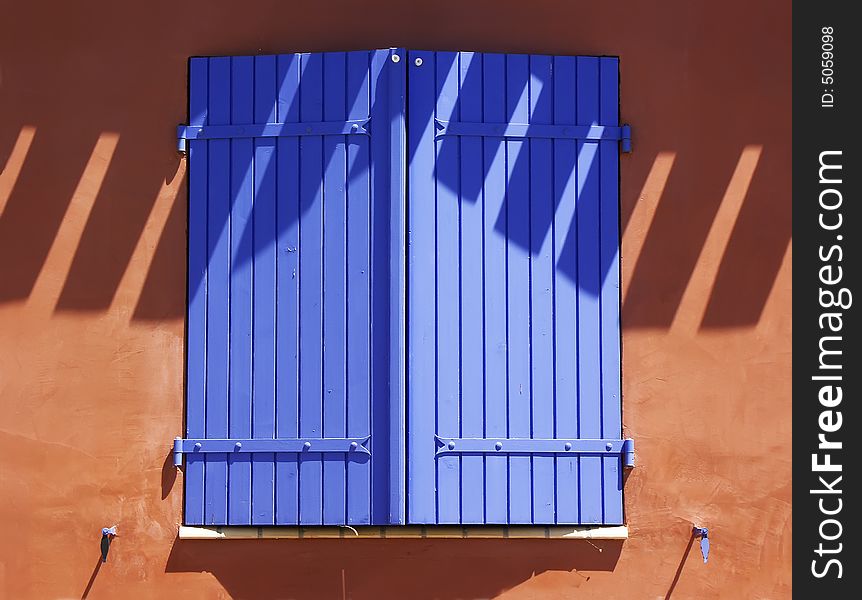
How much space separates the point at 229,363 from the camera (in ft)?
13.5

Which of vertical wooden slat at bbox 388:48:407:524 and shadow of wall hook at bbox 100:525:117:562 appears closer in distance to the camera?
vertical wooden slat at bbox 388:48:407:524

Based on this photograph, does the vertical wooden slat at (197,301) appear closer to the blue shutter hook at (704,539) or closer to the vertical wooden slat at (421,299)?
the vertical wooden slat at (421,299)

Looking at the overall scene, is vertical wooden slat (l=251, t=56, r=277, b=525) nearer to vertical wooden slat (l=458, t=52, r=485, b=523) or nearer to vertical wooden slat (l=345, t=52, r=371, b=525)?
vertical wooden slat (l=345, t=52, r=371, b=525)

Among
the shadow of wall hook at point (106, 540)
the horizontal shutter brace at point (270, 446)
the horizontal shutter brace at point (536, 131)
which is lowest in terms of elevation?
the shadow of wall hook at point (106, 540)

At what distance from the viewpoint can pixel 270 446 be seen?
4.07m

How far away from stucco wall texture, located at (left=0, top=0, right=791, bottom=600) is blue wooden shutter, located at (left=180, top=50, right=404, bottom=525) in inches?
5.7

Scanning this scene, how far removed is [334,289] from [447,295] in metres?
0.44

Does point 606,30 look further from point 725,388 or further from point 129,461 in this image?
point 129,461

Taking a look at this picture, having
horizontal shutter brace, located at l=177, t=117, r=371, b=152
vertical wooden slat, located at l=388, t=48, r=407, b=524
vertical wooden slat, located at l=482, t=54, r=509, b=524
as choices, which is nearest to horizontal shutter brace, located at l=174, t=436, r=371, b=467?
vertical wooden slat, located at l=388, t=48, r=407, b=524

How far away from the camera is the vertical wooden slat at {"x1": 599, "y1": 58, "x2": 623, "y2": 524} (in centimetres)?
411

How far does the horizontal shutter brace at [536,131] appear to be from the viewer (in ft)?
13.6

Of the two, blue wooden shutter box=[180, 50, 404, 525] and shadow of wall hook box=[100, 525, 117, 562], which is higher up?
blue wooden shutter box=[180, 50, 404, 525]

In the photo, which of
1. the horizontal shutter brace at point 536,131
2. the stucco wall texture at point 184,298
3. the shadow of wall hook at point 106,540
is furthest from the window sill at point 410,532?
the horizontal shutter brace at point 536,131

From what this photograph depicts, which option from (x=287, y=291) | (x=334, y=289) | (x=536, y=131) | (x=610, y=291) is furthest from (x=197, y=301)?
(x=610, y=291)
